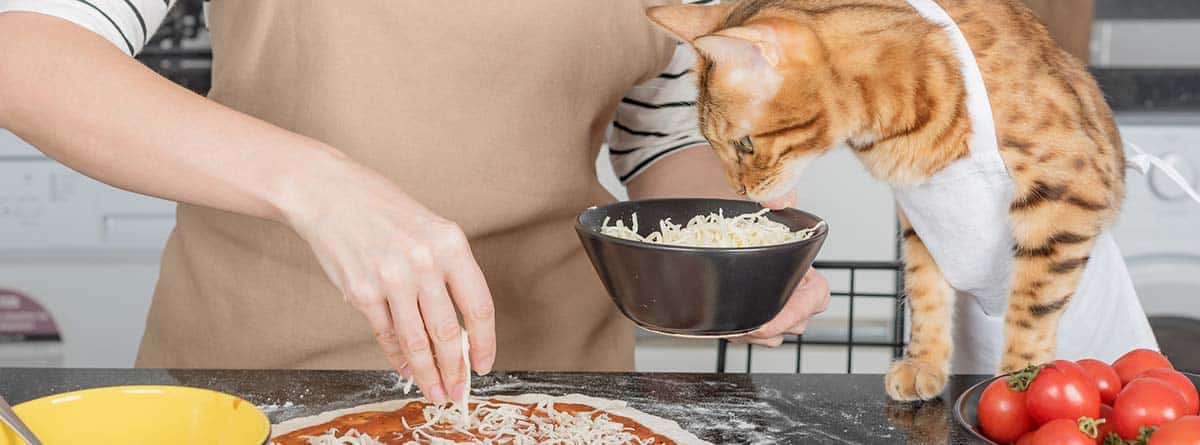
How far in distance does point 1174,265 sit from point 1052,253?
5.47ft

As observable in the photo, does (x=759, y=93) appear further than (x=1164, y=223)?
No

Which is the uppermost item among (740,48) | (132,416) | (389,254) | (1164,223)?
(740,48)

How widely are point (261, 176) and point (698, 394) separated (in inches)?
20.6

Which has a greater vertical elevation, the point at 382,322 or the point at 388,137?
the point at 388,137

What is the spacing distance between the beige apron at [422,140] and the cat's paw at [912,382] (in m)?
0.47

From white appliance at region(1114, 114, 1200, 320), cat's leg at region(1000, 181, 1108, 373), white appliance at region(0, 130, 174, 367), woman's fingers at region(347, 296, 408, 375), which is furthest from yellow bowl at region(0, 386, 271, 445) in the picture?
white appliance at region(1114, 114, 1200, 320)

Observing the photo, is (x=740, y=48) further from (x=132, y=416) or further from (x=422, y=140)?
(x=132, y=416)

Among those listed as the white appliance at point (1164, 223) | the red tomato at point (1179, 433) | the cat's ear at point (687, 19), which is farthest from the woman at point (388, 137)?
the white appliance at point (1164, 223)

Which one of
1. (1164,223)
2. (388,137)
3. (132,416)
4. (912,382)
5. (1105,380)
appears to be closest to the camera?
(132,416)

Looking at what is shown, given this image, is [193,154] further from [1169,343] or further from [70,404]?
[1169,343]

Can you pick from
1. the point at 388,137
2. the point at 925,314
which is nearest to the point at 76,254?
the point at 388,137

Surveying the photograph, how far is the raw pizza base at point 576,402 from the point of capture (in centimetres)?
110

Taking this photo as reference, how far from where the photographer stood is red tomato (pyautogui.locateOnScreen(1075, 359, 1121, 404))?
1065 mm

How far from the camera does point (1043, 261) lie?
1114mm
